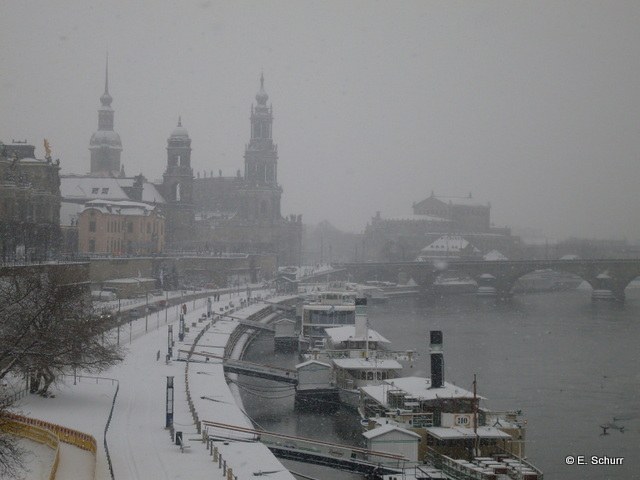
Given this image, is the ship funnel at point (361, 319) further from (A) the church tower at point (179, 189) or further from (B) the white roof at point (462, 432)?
(A) the church tower at point (179, 189)

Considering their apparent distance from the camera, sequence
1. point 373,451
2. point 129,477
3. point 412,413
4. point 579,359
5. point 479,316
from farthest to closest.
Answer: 1. point 479,316
2. point 579,359
3. point 412,413
4. point 373,451
5. point 129,477

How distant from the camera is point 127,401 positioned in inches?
998

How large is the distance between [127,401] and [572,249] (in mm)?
152253

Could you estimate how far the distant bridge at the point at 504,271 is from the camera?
9019cm

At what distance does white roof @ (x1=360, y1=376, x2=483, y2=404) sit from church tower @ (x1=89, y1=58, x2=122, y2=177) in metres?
73.5

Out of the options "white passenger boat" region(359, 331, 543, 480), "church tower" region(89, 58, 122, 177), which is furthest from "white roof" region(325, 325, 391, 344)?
"church tower" region(89, 58, 122, 177)

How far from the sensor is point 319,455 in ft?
76.5

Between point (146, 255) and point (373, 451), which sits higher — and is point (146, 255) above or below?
above

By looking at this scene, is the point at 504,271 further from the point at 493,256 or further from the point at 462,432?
the point at 462,432

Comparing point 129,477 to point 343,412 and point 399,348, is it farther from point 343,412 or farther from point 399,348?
point 399,348

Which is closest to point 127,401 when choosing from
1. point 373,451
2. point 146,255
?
point 373,451

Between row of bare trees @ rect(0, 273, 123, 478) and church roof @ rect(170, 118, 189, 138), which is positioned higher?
church roof @ rect(170, 118, 189, 138)

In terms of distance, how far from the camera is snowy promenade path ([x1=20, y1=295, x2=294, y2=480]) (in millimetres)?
18500

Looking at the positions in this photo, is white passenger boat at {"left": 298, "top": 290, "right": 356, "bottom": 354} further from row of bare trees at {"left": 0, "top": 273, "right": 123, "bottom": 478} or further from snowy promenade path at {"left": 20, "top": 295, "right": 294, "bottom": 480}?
row of bare trees at {"left": 0, "top": 273, "right": 123, "bottom": 478}
